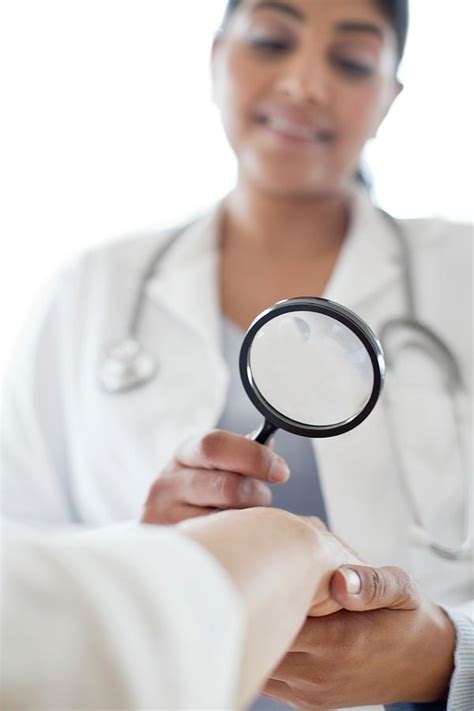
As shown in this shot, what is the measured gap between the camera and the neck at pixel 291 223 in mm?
1206

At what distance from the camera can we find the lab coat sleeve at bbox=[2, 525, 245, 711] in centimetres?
29

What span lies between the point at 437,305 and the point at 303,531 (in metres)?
0.63

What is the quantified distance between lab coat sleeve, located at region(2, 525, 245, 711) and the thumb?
0.25 m

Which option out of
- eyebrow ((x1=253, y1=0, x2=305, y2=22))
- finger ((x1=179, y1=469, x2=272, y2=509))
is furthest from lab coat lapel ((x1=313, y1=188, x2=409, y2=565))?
eyebrow ((x1=253, y1=0, x2=305, y2=22))

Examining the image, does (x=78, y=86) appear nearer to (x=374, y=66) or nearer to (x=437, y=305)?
(x=374, y=66)

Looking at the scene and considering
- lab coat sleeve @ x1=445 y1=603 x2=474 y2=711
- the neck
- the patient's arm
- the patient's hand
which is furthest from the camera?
the neck

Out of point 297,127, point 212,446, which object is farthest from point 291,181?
point 212,446

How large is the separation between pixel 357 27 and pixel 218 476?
Answer: 2.06ft

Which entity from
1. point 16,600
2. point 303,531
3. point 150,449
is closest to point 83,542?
point 16,600

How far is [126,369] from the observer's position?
1.12m

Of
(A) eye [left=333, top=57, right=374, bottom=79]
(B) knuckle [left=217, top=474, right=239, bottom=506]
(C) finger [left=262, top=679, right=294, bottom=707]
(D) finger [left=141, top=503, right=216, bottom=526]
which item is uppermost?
(A) eye [left=333, top=57, right=374, bottom=79]

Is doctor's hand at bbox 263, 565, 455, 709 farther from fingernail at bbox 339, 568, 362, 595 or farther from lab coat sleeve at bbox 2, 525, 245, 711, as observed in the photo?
Result: lab coat sleeve at bbox 2, 525, 245, 711

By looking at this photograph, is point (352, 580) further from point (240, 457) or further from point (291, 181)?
point (291, 181)

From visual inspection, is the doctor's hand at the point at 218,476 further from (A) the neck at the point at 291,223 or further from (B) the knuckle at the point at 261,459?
(A) the neck at the point at 291,223
